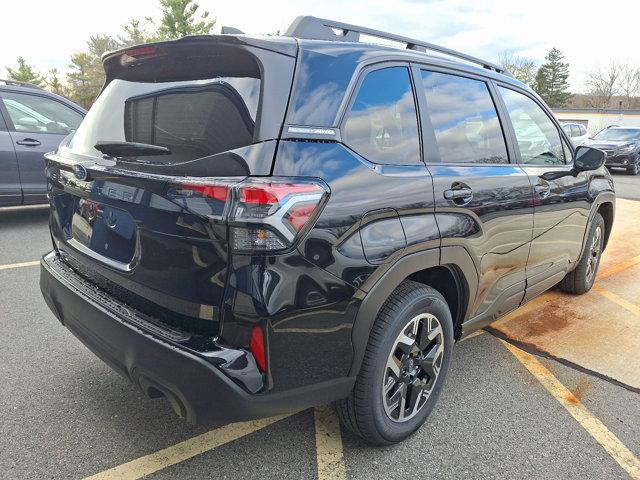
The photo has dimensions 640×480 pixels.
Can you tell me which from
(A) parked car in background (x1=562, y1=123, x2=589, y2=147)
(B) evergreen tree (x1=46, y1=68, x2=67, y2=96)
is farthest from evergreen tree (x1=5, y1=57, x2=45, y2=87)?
(A) parked car in background (x1=562, y1=123, x2=589, y2=147)

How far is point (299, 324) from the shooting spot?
1.83 m

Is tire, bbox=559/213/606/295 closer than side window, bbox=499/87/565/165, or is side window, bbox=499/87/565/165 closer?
side window, bbox=499/87/565/165

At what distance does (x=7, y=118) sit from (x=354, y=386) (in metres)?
6.12

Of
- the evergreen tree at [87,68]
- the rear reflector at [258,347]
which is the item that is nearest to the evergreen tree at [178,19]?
the evergreen tree at [87,68]

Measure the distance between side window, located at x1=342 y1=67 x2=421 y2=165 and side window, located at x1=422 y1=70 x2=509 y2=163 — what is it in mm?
184

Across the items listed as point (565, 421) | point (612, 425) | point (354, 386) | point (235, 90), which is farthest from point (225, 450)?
point (612, 425)

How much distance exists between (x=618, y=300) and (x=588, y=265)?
48 cm

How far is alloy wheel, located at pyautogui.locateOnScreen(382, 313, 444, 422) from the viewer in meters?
2.30

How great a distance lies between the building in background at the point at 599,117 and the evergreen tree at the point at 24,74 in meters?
54.6

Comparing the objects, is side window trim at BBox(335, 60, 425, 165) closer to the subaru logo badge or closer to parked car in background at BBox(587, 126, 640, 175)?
the subaru logo badge

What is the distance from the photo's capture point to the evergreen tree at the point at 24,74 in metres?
53.9

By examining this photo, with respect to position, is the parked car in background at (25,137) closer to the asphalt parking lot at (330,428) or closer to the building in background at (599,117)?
the asphalt parking lot at (330,428)

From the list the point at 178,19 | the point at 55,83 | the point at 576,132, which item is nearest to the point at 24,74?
the point at 55,83

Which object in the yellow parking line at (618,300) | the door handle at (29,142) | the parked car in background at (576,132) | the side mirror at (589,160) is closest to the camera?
the side mirror at (589,160)
